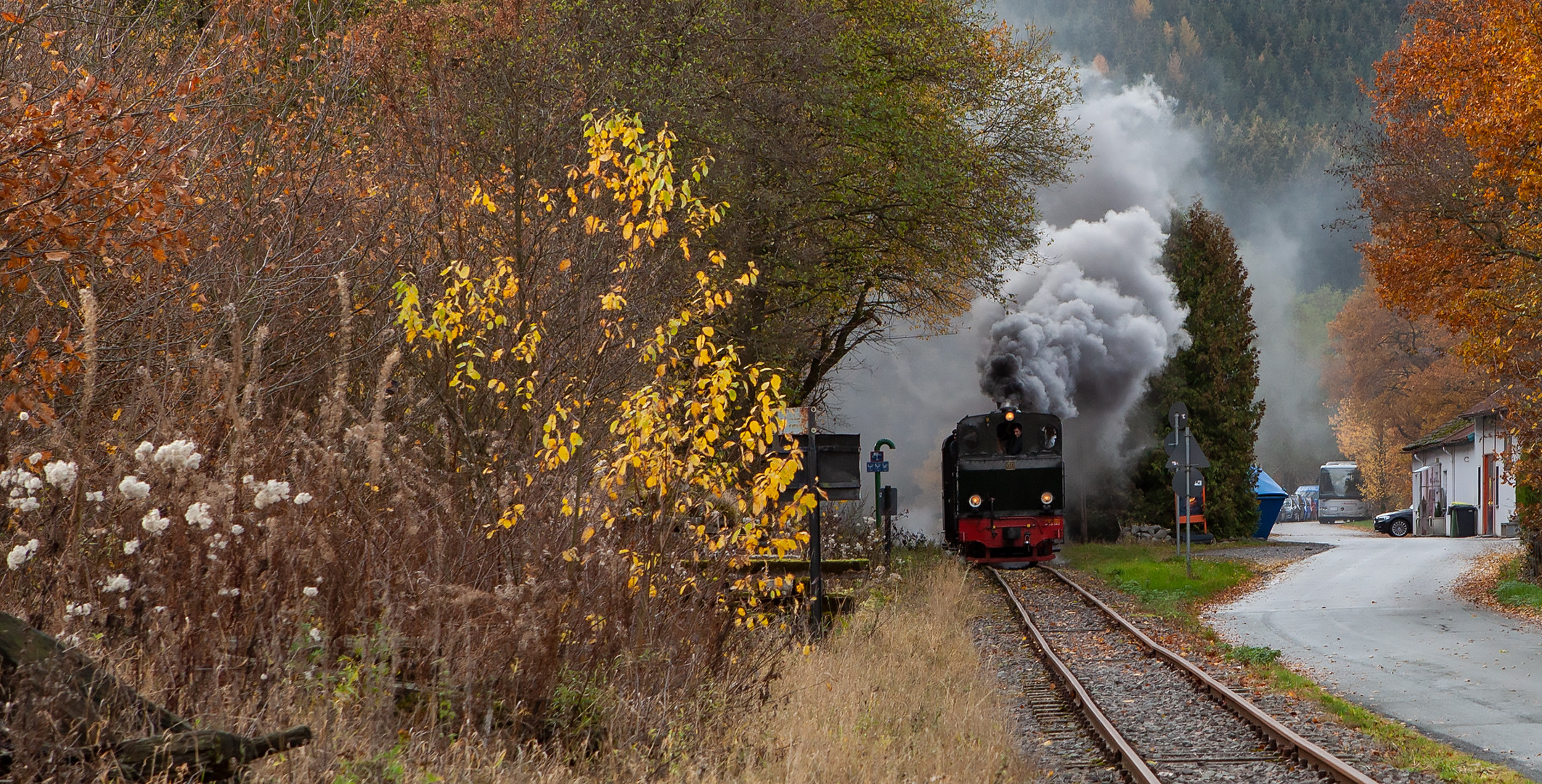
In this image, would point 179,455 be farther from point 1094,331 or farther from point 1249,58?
point 1249,58

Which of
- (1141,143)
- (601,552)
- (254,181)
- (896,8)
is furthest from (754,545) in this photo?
(1141,143)

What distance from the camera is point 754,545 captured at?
636 centimetres

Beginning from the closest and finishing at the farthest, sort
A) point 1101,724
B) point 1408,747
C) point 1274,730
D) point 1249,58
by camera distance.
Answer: point 1408,747 < point 1274,730 < point 1101,724 < point 1249,58

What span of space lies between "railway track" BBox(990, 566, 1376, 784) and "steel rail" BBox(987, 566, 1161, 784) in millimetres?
11

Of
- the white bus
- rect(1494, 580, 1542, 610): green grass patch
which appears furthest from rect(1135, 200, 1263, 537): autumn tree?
the white bus

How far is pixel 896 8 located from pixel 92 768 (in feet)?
65.1

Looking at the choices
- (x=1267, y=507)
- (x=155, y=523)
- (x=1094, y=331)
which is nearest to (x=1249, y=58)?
(x=1267, y=507)

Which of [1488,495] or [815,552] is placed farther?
[1488,495]

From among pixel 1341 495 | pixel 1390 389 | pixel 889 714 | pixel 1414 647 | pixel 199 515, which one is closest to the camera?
pixel 199 515

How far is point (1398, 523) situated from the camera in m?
46.0

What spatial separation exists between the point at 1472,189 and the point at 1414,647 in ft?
28.3

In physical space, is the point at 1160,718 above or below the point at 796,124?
below

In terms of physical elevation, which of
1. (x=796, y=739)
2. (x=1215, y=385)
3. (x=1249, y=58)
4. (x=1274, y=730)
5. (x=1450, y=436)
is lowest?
(x=1274, y=730)

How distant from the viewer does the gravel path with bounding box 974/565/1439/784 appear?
791cm
